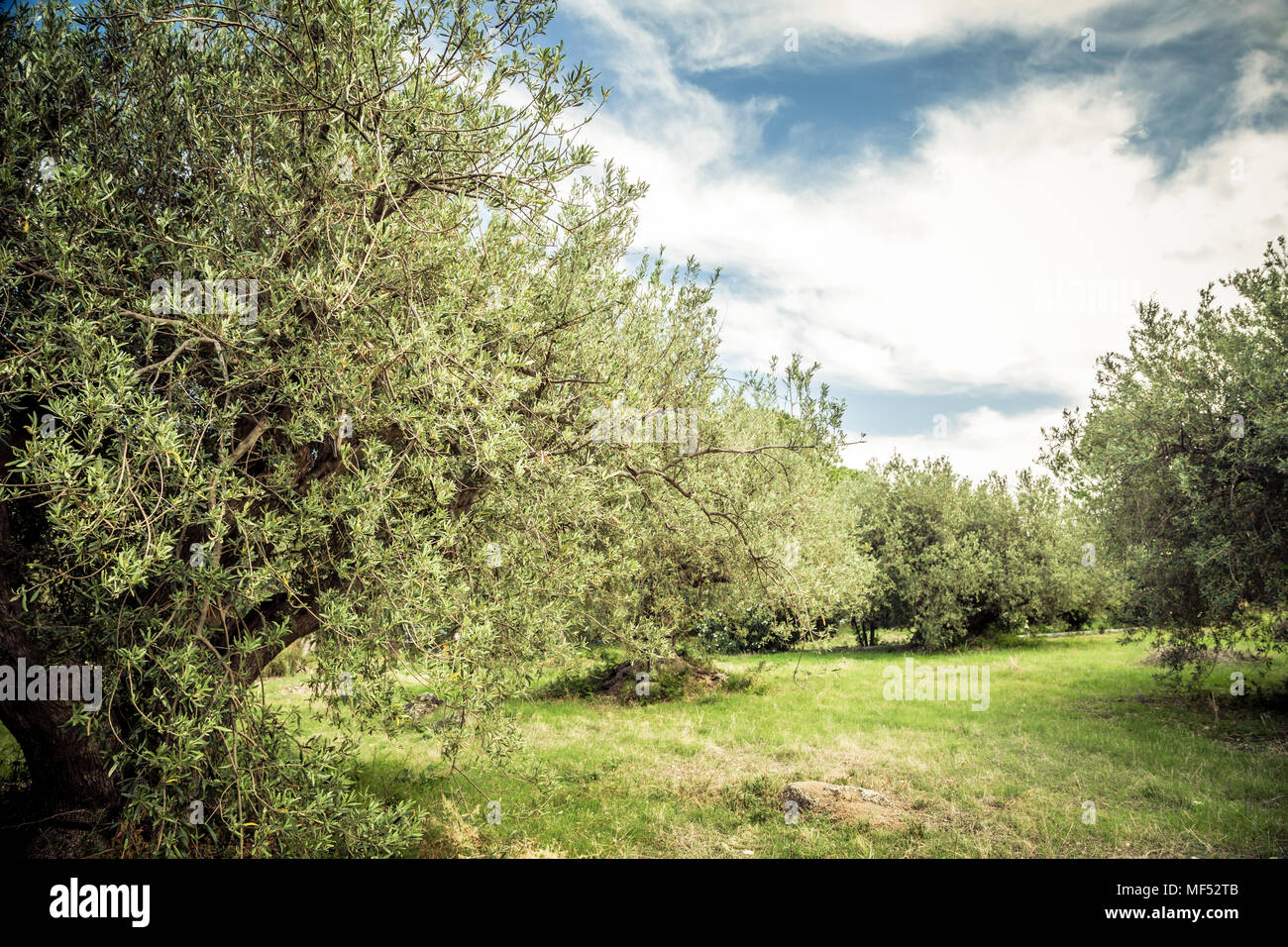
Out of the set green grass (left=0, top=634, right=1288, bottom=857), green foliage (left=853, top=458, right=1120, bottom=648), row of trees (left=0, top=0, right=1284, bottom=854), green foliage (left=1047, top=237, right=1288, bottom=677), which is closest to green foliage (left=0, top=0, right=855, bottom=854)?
row of trees (left=0, top=0, right=1284, bottom=854)

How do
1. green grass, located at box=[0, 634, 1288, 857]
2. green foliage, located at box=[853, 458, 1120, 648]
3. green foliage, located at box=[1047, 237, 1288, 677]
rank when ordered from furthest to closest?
green foliage, located at box=[853, 458, 1120, 648]
green foliage, located at box=[1047, 237, 1288, 677]
green grass, located at box=[0, 634, 1288, 857]

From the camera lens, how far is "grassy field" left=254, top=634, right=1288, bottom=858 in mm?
8266

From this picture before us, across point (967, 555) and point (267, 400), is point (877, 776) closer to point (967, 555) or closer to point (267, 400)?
point (267, 400)

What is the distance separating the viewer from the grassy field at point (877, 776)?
27.1 feet

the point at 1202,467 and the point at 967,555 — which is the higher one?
the point at 1202,467

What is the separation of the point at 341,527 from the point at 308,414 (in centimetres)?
124

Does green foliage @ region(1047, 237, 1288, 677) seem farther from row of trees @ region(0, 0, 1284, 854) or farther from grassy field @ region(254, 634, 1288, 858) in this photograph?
row of trees @ region(0, 0, 1284, 854)

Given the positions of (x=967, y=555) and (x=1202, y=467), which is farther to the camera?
(x=967, y=555)

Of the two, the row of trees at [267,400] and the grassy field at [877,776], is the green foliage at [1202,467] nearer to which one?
the grassy field at [877,776]

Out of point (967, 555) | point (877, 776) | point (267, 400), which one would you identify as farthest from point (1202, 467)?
point (967, 555)

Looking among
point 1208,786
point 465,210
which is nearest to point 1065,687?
point 1208,786

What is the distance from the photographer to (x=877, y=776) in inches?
451

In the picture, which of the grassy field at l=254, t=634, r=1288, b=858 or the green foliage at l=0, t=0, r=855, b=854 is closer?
the green foliage at l=0, t=0, r=855, b=854

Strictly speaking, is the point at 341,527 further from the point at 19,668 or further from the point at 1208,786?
the point at 1208,786
